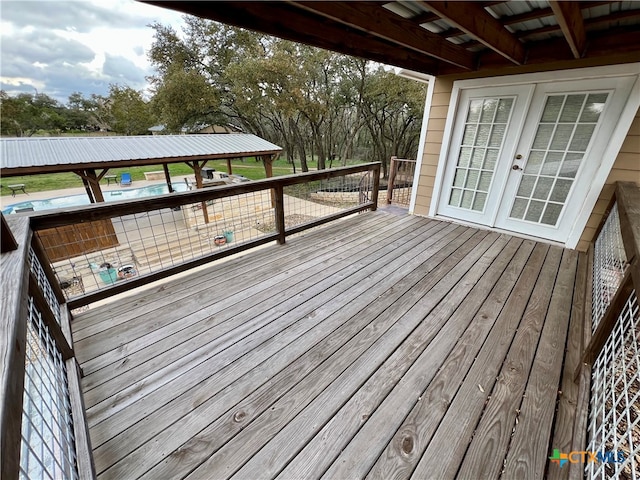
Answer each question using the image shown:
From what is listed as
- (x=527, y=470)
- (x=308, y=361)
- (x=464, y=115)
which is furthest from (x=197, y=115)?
(x=527, y=470)

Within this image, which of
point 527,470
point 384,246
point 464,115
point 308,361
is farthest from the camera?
point 464,115

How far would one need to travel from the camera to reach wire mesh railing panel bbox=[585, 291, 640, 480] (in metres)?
0.97

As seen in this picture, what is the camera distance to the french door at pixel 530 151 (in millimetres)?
2637

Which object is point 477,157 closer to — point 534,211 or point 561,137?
point 561,137

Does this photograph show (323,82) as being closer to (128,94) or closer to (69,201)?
(69,201)

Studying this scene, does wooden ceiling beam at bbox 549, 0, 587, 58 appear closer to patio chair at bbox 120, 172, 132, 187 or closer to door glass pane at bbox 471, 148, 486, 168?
door glass pane at bbox 471, 148, 486, 168

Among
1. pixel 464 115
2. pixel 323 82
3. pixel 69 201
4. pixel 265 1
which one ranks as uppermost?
pixel 323 82

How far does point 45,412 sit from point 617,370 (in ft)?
7.96

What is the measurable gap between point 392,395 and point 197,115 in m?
14.9

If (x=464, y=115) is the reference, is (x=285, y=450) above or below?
below

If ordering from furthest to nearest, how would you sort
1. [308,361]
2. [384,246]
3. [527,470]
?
[384,246]
[308,361]
[527,470]

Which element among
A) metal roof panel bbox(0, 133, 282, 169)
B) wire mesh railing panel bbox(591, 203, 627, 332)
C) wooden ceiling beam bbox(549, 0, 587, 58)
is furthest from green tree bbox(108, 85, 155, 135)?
wire mesh railing panel bbox(591, 203, 627, 332)

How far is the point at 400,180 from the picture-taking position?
5.20 meters

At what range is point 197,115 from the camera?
1293 centimetres
